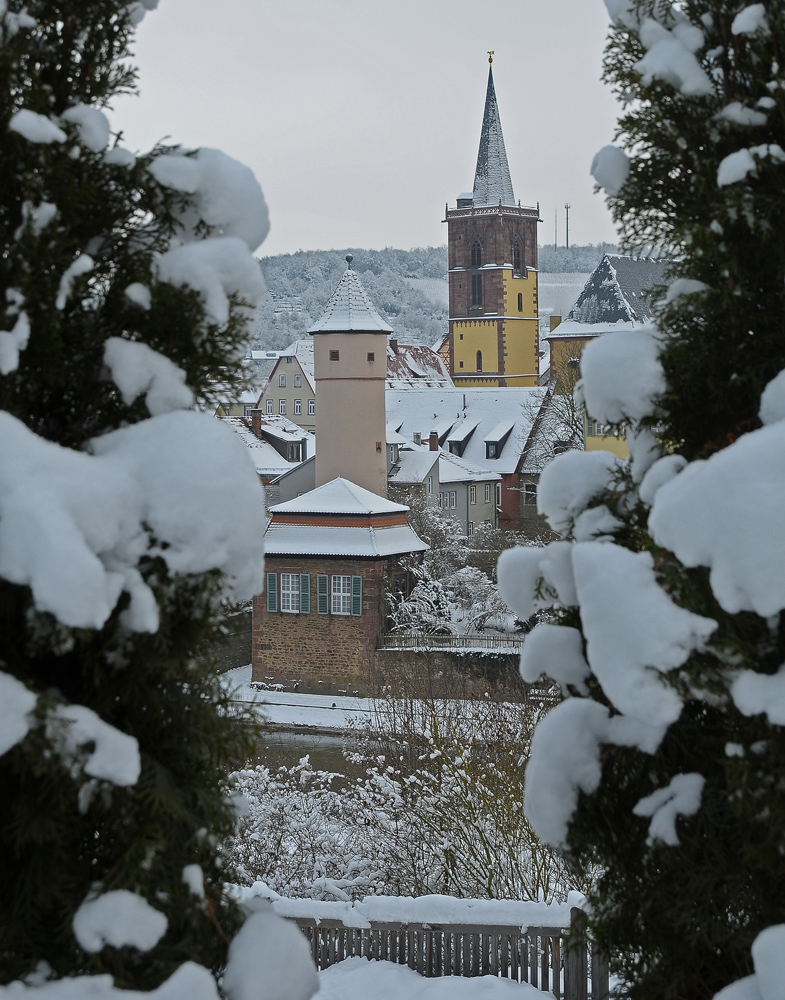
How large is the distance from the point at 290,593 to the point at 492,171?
56511mm

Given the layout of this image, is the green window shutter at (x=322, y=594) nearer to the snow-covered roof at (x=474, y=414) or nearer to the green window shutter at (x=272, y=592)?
the green window shutter at (x=272, y=592)

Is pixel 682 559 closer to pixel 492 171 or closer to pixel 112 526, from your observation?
pixel 112 526

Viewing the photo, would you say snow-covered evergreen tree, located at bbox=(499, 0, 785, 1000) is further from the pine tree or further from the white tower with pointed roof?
the white tower with pointed roof

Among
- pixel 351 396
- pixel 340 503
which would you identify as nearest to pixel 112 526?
pixel 340 503

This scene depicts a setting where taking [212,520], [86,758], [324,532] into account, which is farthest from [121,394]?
[324,532]

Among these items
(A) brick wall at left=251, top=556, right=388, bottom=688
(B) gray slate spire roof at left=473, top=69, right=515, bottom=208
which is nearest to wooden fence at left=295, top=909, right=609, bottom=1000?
(A) brick wall at left=251, top=556, right=388, bottom=688

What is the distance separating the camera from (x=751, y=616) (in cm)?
383

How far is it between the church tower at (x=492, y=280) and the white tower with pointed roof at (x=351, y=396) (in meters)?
45.3

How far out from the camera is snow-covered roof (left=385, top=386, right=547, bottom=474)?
5078 centimetres

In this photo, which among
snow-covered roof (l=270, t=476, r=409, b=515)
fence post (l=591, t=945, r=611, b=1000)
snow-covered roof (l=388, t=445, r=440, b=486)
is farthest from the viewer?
snow-covered roof (l=388, t=445, r=440, b=486)

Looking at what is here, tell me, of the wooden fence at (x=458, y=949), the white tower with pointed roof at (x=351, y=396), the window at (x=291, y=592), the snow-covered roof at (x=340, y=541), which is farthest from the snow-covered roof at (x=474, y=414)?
the wooden fence at (x=458, y=949)

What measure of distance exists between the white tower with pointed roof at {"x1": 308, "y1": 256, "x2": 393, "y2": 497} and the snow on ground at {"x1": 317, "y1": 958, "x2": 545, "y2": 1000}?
83.2 ft

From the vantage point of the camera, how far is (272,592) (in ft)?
98.3

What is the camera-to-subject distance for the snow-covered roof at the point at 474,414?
50781 millimetres
